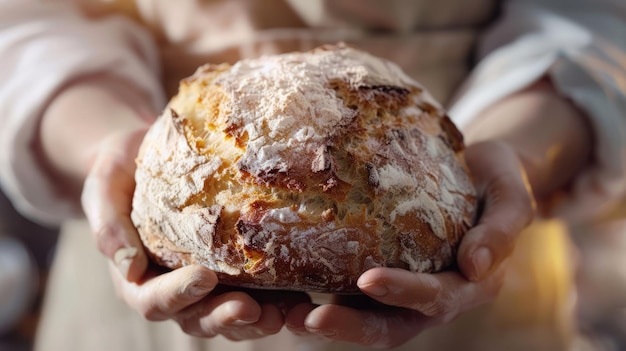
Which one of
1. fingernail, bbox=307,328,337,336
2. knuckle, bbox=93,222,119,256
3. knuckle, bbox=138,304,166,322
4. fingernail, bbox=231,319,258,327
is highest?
knuckle, bbox=93,222,119,256

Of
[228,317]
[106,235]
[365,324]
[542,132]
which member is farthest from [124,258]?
[542,132]

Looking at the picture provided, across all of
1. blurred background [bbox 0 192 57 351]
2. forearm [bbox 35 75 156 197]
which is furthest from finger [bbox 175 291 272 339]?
blurred background [bbox 0 192 57 351]

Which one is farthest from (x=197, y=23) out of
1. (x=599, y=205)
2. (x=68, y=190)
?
(x=599, y=205)

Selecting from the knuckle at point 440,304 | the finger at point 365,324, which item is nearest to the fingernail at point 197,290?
the finger at point 365,324

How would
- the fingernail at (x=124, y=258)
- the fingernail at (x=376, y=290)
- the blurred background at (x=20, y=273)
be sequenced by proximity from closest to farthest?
1. the fingernail at (x=376, y=290)
2. the fingernail at (x=124, y=258)
3. the blurred background at (x=20, y=273)

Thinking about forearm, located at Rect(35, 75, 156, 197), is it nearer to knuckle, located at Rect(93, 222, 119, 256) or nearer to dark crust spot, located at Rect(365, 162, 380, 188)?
knuckle, located at Rect(93, 222, 119, 256)

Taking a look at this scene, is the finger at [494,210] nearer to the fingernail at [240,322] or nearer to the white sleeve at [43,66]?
the fingernail at [240,322]

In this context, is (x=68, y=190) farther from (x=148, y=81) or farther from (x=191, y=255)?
(x=191, y=255)
